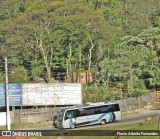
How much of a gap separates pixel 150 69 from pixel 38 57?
18.5 meters

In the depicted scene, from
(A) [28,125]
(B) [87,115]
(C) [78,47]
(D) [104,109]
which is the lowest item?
(A) [28,125]

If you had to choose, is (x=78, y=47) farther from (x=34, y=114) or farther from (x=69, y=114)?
(x=69, y=114)

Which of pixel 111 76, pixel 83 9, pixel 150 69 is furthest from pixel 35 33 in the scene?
pixel 150 69

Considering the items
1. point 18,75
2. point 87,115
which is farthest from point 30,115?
point 18,75

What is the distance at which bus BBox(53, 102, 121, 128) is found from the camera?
44341mm

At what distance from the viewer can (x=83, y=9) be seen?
66.8 metres

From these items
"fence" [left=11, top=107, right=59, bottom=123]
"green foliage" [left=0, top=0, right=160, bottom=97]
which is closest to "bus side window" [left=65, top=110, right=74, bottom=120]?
"fence" [left=11, top=107, right=59, bottom=123]

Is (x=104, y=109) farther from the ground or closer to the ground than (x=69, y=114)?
farther from the ground

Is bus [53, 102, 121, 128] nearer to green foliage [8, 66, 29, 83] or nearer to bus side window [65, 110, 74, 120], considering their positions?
bus side window [65, 110, 74, 120]

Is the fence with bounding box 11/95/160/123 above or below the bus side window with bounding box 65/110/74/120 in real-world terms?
below

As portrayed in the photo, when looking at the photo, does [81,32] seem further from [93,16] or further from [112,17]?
[112,17]

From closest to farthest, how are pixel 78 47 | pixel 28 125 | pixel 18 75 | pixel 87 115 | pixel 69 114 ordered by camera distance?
pixel 69 114 < pixel 87 115 < pixel 28 125 < pixel 18 75 < pixel 78 47

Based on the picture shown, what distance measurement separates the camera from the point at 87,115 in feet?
148

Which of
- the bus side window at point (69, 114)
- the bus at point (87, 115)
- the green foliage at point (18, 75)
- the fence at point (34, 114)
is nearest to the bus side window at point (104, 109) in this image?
the bus at point (87, 115)
